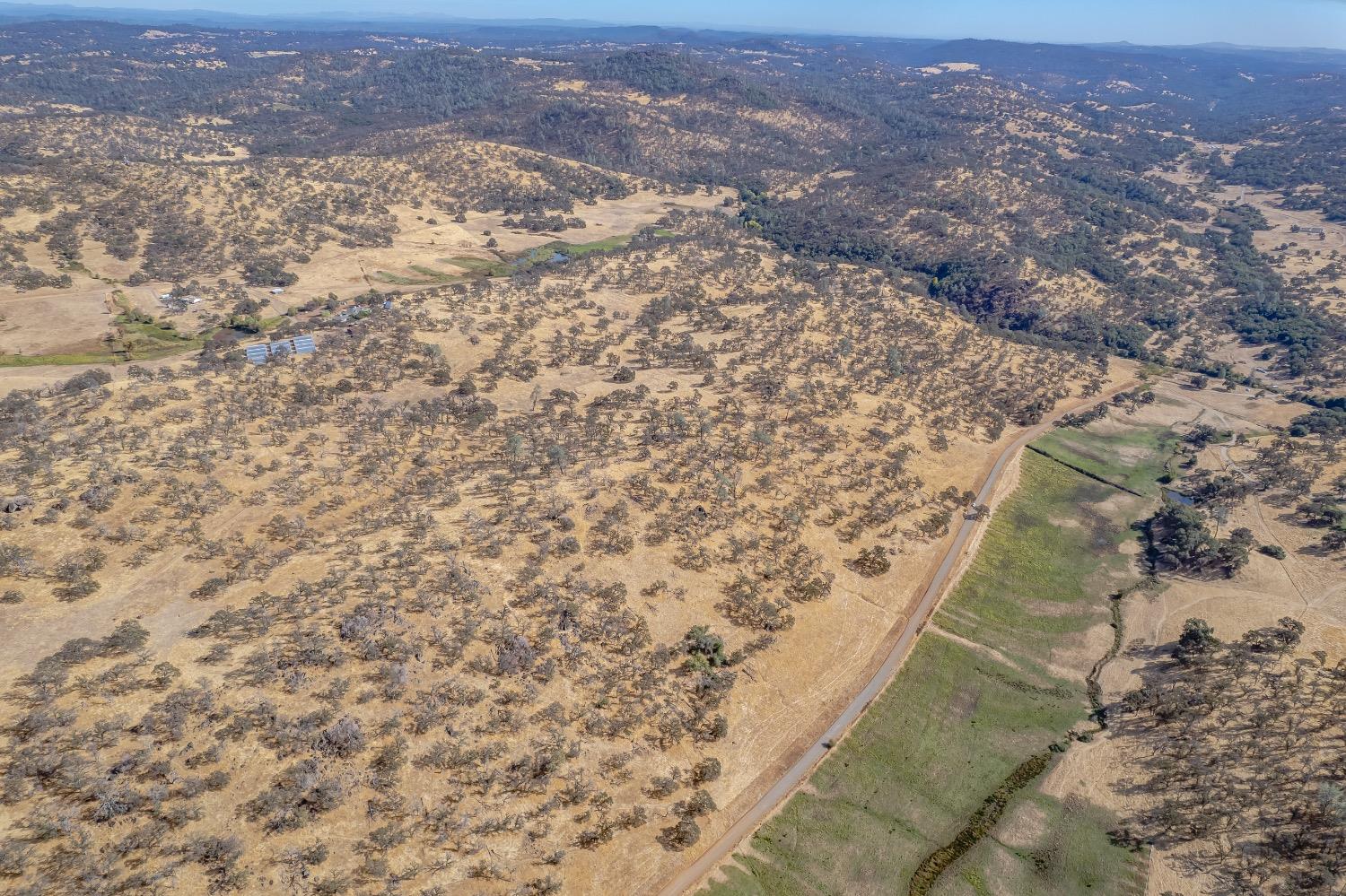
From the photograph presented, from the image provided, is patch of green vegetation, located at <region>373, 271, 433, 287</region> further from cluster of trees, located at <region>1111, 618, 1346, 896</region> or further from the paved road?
cluster of trees, located at <region>1111, 618, 1346, 896</region>

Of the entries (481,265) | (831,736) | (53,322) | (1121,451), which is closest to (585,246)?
(481,265)

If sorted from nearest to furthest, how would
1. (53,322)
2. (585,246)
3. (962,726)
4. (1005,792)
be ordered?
1. (1005,792)
2. (962,726)
3. (53,322)
4. (585,246)

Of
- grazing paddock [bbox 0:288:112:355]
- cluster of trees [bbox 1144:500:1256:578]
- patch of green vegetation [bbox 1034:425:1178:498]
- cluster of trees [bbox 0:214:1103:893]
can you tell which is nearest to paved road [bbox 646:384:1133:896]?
cluster of trees [bbox 0:214:1103:893]

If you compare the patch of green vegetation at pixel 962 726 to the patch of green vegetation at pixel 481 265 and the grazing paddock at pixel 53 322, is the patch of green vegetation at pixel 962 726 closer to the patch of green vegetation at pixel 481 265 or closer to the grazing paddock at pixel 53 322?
the patch of green vegetation at pixel 481 265

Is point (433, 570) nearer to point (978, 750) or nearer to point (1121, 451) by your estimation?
point (978, 750)

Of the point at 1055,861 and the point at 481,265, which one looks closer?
the point at 1055,861

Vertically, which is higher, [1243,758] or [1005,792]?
Result: [1243,758]

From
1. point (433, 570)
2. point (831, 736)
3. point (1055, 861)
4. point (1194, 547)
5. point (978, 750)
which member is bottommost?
point (1055, 861)

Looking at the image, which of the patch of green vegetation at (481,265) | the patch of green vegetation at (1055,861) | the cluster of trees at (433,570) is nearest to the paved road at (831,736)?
the cluster of trees at (433,570)
